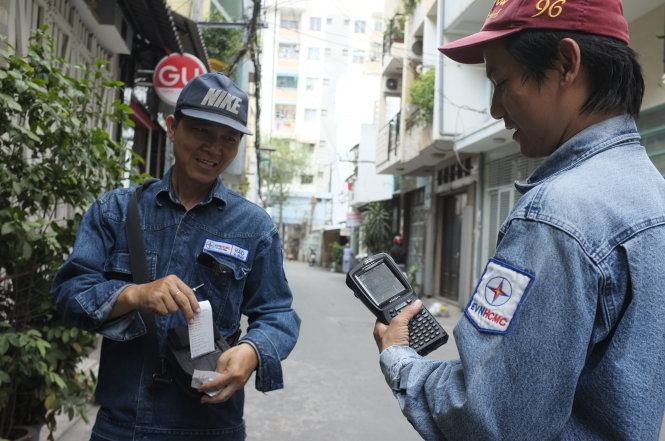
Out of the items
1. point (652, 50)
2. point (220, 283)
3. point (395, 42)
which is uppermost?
point (395, 42)

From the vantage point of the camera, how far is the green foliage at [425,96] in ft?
46.5

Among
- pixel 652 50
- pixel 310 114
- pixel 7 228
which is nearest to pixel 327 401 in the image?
pixel 7 228


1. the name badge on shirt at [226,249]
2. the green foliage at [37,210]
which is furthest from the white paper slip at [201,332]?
the green foliage at [37,210]

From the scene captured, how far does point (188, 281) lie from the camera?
6.05 feet

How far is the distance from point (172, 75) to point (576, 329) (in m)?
7.63

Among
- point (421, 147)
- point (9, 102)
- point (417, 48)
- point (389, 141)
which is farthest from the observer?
point (389, 141)

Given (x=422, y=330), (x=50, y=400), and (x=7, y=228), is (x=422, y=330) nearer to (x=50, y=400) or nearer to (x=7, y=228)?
(x=7, y=228)

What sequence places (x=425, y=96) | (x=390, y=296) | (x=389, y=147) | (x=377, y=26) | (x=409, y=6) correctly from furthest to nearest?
(x=377, y=26), (x=389, y=147), (x=409, y=6), (x=425, y=96), (x=390, y=296)

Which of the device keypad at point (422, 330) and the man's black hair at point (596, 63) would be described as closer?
the man's black hair at point (596, 63)

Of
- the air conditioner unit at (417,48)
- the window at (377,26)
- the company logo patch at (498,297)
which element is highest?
the window at (377,26)

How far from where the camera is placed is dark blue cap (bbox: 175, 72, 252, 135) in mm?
1889

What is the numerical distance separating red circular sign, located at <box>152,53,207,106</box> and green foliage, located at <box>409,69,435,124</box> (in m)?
7.41

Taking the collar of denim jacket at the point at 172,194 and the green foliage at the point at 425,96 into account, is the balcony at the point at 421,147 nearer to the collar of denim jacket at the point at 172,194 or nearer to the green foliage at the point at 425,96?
the green foliage at the point at 425,96

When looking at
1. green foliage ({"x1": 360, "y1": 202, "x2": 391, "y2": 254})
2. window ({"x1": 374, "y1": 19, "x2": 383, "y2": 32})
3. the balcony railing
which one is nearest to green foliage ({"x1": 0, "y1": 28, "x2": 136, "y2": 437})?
the balcony railing
